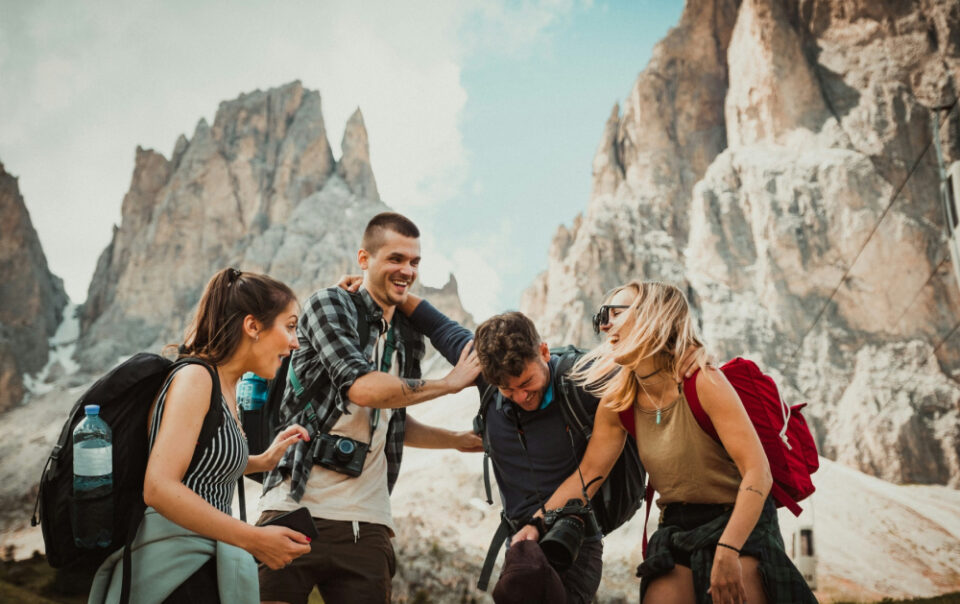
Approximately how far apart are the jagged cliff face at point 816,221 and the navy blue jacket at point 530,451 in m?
35.8

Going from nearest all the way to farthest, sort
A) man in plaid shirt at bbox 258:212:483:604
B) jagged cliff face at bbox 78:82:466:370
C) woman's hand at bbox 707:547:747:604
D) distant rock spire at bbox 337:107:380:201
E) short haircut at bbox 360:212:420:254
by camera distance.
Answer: woman's hand at bbox 707:547:747:604
man in plaid shirt at bbox 258:212:483:604
short haircut at bbox 360:212:420:254
jagged cliff face at bbox 78:82:466:370
distant rock spire at bbox 337:107:380:201

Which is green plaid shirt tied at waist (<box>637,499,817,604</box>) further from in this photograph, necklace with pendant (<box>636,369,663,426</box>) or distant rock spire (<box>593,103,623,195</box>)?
distant rock spire (<box>593,103,623,195</box>)

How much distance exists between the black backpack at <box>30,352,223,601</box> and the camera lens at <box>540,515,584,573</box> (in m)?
1.47

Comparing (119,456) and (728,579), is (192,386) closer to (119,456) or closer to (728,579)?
(119,456)

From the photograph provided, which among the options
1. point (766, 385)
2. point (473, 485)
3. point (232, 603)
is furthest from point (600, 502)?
point (473, 485)

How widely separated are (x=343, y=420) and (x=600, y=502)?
1424 millimetres

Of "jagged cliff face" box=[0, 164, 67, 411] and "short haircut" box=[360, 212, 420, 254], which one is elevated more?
"jagged cliff face" box=[0, 164, 67, 411]

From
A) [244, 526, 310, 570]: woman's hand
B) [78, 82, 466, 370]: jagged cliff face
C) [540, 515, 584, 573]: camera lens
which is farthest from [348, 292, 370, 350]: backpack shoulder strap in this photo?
[78, 82, 466, 370]: jagged cliff face

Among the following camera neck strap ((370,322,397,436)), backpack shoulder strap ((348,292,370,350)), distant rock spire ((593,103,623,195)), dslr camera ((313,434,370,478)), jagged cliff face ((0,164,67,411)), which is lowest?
dslr camera ((313,434,370,478))

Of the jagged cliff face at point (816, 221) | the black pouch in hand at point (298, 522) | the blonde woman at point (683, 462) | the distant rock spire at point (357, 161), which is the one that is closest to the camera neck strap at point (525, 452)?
the blonde woman at point (683, 462)

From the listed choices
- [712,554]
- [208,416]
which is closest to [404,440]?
[208,416]

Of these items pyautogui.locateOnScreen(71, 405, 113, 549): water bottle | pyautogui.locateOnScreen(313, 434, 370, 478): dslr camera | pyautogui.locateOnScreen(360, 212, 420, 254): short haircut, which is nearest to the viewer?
pyautogui.locateOnScreen(71, 405, 113, 549): water bottle

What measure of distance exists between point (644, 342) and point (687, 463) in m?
0.59

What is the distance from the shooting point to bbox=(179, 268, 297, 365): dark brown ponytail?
264cm
